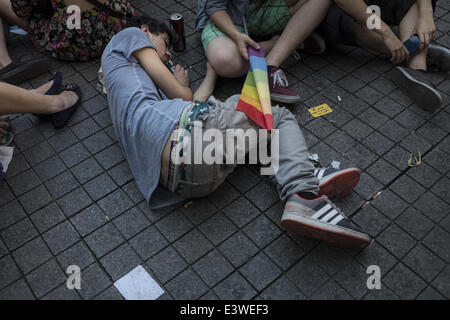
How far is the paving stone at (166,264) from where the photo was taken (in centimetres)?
193

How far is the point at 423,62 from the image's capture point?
2.82 meters

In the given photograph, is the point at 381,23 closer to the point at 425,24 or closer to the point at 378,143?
the point at 425,24

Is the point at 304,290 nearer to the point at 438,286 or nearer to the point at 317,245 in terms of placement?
the point at 317,245

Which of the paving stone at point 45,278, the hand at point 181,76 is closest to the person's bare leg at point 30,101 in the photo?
the hand at point 181,76

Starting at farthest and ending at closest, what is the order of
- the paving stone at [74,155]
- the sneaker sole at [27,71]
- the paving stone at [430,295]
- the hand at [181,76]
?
the sneaker sole at [27,71]
the hand at [181,76]
the paving stone at [74,155]
the paving stone at [430,295]

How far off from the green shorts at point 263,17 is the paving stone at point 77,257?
5.41 feet

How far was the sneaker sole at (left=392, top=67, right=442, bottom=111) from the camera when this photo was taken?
250 cm

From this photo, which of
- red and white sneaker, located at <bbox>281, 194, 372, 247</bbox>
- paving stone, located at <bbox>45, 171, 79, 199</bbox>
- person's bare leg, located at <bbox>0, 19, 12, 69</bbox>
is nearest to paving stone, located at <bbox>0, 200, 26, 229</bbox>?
paving stone, located at <bbox>45, 171, 79, 199</bbox>

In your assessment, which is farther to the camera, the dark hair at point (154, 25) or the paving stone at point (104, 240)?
the dark hair at point (154, 25)

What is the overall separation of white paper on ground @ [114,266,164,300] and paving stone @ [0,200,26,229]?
0.77 meters

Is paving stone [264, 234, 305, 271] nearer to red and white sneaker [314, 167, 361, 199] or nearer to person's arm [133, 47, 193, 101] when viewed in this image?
red and white sneaker [314, 167, 361, 199]

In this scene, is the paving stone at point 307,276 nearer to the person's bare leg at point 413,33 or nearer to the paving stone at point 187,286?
the paving stone at point 187,286
